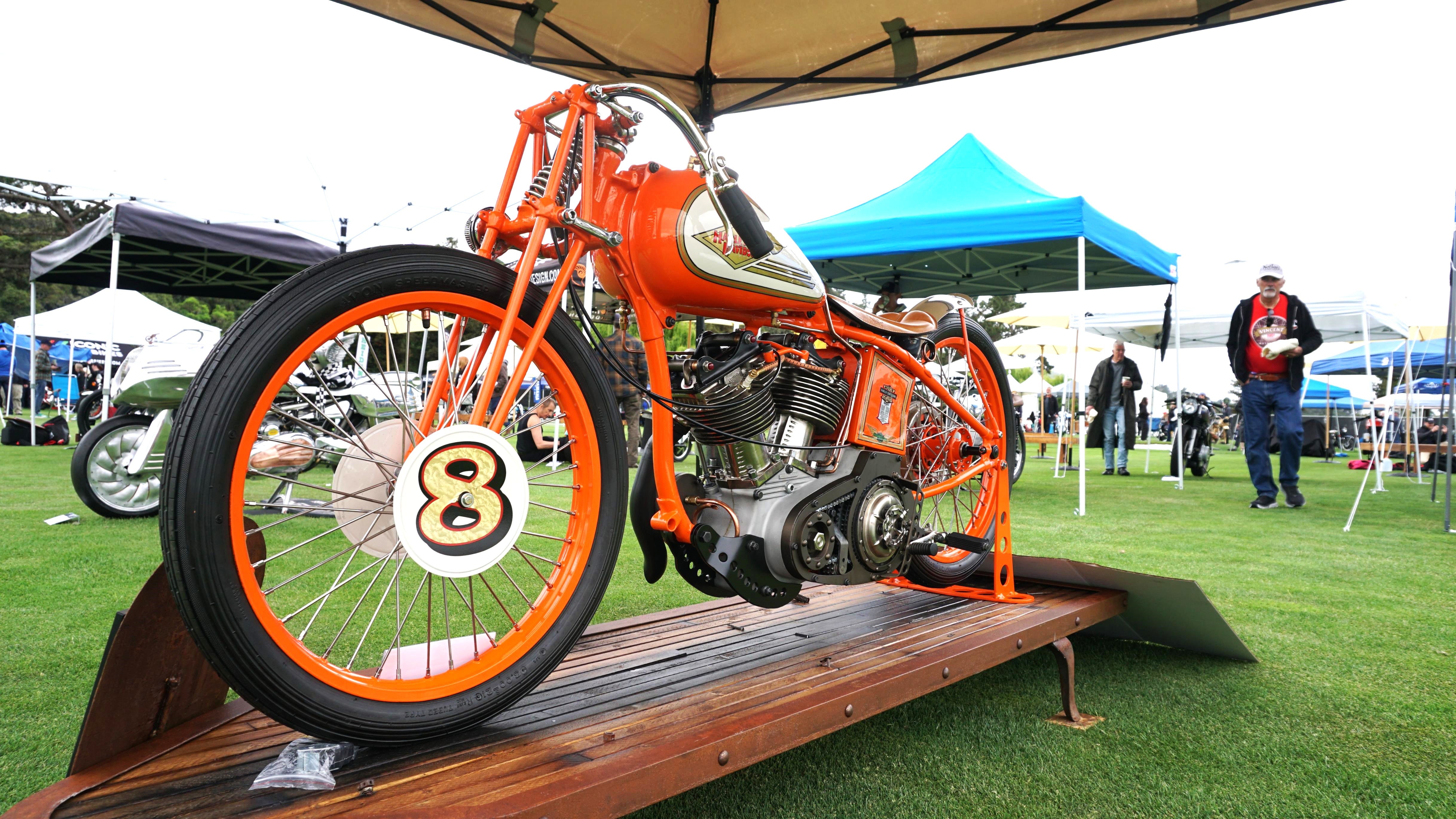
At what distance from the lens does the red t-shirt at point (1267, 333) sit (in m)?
6.68

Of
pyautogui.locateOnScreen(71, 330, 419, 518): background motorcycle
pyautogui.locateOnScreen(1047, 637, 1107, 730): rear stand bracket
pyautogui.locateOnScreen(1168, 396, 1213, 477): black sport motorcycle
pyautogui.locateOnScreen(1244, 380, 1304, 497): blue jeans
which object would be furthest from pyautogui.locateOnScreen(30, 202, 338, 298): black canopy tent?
pyautogui.locateOnScreen(1168, 396, 1213, 477): black sport motorcycle

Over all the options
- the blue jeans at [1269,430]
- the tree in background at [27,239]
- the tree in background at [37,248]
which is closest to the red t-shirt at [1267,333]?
the blue jeans at [1269,430]

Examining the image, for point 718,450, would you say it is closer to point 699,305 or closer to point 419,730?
point 699,305

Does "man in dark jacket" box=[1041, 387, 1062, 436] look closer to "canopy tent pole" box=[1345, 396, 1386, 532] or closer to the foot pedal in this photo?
"canopy tent pole" box=[1345, 396, 1386, 532]

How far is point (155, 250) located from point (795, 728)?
9609mm

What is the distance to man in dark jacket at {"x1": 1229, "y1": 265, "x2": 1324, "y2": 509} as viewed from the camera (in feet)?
21.8

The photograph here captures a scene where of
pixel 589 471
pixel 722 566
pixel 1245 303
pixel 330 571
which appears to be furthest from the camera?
pixel 1245 303

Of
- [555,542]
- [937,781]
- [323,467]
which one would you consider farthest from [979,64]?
[323,467]

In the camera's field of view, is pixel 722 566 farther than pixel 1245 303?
No

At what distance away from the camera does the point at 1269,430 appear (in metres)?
6.74

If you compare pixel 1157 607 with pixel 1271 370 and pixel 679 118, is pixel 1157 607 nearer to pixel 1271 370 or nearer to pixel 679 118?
pixel 679 118

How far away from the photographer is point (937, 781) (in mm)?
1815

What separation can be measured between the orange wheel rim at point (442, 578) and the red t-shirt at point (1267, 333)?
685 cm

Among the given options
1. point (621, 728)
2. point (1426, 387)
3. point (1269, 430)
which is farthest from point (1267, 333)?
point (1426, 387)
